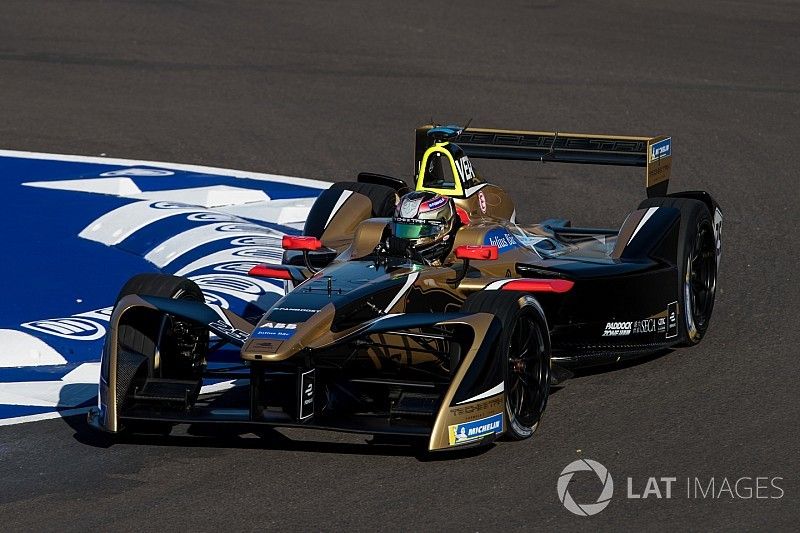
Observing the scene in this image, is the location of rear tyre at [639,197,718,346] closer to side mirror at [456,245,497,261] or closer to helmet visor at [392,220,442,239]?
side mirror at [456,245,497,261]

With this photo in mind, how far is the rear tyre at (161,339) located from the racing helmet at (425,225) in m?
1.38

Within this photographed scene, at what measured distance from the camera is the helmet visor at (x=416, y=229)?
9352 mm

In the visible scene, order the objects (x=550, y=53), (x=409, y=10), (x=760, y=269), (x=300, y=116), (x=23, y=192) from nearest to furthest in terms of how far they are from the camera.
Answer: (x=760, y=269), (x=23, y=192), (x=300, y=116), (x=550, y=53), (x=409, y=10)

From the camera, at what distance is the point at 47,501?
7398 mm

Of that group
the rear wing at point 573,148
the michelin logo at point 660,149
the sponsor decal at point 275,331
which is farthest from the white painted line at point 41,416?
the michelin logo at point 660,149

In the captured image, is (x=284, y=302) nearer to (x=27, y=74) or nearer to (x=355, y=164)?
(x=355, y=164)

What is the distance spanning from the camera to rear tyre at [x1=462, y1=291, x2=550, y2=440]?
8.12 meters

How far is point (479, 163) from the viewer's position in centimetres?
1638

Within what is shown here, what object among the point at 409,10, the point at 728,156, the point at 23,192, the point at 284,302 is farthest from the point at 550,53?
the point at 284,302

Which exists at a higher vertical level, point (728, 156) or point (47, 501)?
point (728, 156)

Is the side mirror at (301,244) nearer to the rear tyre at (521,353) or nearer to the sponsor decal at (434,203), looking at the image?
the sponsor decal at (434,203)

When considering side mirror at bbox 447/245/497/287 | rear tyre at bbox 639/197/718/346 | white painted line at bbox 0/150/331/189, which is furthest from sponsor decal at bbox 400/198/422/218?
white painted line at bbox 0/150/331/189

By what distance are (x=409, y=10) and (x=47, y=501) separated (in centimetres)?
1821

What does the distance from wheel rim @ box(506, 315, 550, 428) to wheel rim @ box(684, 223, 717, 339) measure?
2.07 meters
